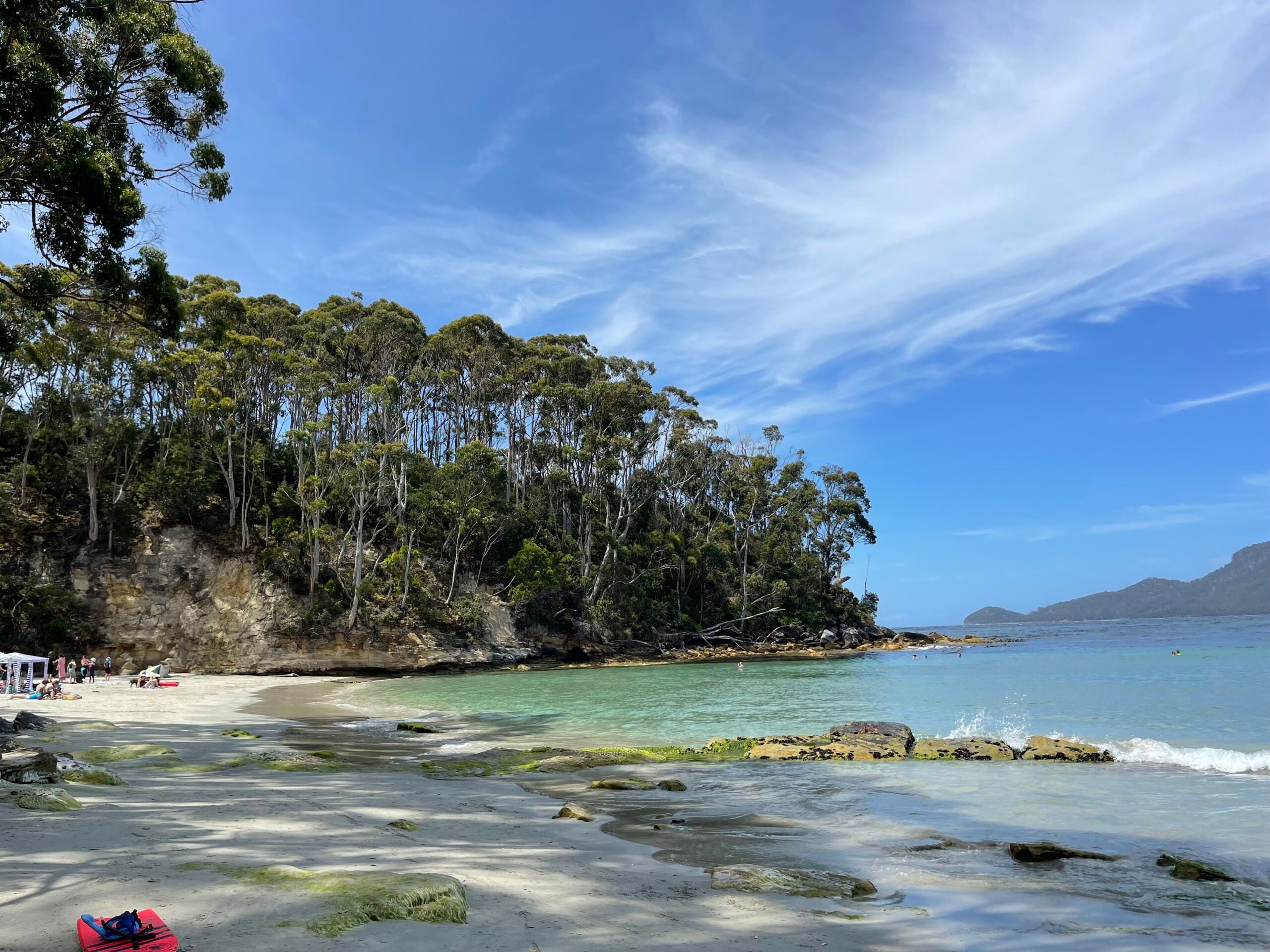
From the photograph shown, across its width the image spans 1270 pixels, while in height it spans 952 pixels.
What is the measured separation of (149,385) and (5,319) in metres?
28.5

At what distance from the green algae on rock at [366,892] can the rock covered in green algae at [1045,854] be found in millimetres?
4752

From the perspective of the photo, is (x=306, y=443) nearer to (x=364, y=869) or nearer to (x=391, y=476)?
(x=391, y=476)

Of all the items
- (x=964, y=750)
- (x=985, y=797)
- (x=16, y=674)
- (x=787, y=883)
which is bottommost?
(x=964, y=750)

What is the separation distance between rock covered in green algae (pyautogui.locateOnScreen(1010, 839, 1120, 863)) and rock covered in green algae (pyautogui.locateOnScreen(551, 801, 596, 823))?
12.7 feet

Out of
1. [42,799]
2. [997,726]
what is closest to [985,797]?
[997,726]

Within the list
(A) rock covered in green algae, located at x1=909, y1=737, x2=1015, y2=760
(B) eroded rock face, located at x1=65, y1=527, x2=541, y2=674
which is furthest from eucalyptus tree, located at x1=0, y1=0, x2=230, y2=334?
(B) eroded rock face, located at x1=65, y1=527, x2=541, y2=674

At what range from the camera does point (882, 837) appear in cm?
698

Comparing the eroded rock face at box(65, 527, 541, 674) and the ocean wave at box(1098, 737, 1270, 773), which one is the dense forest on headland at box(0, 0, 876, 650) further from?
the ocean wave at box(1098, 737, 1270, 773)

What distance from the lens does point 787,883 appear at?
5.09m

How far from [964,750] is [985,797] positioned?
10.7 feet

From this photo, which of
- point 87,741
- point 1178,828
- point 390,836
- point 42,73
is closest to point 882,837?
point 1178,828

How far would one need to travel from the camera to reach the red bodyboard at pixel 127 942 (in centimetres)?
296

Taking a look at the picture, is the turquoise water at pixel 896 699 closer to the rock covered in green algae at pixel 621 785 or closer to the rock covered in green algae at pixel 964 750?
the rock covered in green algae at pixel 964 750

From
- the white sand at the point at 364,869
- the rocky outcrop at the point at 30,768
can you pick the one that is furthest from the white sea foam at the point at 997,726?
the rocky outcrop at the point at 30,768
